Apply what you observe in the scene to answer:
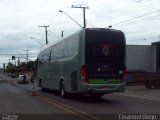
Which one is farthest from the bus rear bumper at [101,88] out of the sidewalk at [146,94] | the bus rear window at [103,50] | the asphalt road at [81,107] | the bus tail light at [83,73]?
the sidewalk at [146,94]

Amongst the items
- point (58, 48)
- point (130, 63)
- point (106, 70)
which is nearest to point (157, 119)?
point (106, 70)

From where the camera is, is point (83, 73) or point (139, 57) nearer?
point (83, 73)

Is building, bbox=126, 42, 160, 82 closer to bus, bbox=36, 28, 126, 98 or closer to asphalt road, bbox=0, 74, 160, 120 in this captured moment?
asphalt road, bbox=0, 74, 160, 120

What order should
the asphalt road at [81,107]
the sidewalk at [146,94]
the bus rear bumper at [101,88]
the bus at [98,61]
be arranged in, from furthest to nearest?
the sidewalk at [146,94], the bus at [98,61], the bus rear bumper at [101,88], the asphalt road at [81,107]


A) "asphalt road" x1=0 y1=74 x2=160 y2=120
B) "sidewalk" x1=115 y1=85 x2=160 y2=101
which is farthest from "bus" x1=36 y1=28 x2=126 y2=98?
"sidewalk" x1=115 y1=85 x2=160 y2=101

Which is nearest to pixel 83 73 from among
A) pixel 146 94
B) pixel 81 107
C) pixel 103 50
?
pixel 103 50

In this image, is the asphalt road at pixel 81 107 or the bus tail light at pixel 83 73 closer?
the asphalt road at pixel 81 107

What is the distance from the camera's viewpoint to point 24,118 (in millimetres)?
15031

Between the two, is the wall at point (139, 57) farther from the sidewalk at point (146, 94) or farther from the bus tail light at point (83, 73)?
the bus tail light at point (83, 73)

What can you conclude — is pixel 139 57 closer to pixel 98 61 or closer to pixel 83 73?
pixel 98 61

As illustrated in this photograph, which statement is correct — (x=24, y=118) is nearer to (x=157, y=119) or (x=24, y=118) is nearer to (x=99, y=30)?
(x=157, y=119)

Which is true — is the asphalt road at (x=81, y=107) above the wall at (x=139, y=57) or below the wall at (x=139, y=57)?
below

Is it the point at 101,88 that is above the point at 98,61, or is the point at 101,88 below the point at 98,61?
below

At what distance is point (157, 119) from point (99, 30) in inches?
357
